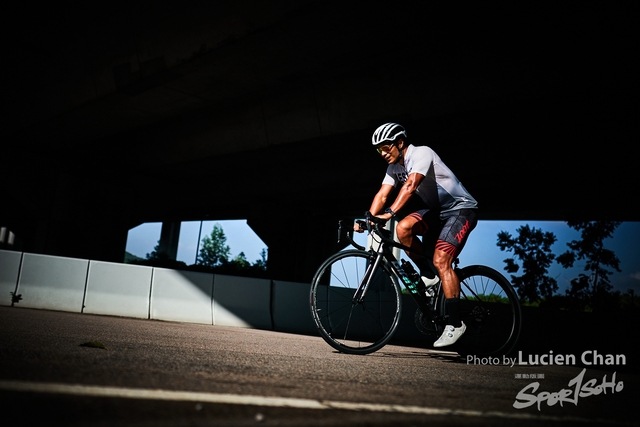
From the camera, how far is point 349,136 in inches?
551

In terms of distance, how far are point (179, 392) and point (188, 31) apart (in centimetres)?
955

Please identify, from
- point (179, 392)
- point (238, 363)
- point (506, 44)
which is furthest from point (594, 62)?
point (179, 392)

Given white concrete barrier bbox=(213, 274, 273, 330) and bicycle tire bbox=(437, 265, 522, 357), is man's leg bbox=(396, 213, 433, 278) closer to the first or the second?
bicycle tire bbox=(437, 265, 522, 357)

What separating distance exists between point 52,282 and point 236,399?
374 inches

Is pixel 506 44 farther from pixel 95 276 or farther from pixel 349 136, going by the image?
pixel 95 276

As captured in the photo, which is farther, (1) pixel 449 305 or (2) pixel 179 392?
(1) pixel 449 305

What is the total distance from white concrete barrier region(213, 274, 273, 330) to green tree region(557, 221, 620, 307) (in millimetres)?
12864

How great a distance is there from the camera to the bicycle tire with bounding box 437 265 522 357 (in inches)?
221

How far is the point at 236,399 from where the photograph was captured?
2.24m

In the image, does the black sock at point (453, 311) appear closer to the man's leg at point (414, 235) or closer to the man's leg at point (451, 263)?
the man's leg at point (451, 263)

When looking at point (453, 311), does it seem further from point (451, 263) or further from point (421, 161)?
point (421, 161)

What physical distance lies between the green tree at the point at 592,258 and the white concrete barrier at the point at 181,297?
14237 mm

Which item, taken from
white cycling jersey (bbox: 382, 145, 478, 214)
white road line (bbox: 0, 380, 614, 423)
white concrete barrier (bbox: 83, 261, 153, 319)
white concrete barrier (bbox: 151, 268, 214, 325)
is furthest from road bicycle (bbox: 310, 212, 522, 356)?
white concrete barrier (bbox: 83, 261, 153, 319)

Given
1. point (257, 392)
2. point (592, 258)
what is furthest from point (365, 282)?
point (592, 258)
